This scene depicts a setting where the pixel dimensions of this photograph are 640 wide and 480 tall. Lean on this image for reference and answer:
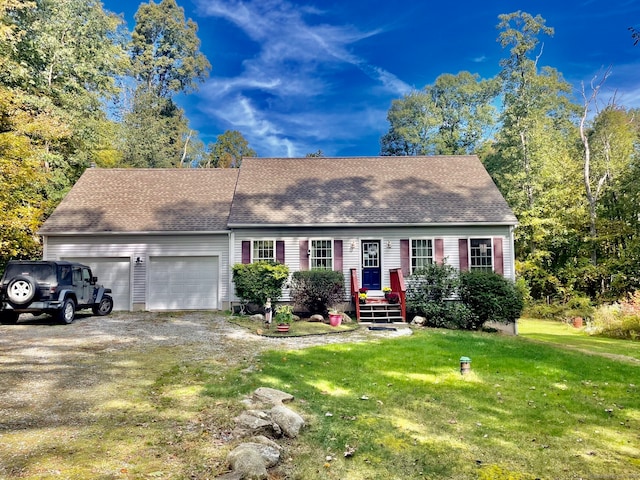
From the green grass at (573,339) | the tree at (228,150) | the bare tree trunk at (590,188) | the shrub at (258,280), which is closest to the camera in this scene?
the green grass at (573,339)

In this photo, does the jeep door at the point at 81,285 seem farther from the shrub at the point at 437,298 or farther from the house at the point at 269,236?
the shrub at the point at 437,298

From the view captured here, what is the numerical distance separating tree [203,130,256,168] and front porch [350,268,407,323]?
30.4 m

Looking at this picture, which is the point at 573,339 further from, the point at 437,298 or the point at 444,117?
the point at 444,117

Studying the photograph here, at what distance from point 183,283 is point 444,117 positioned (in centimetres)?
2849

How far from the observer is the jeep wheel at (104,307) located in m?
13.1

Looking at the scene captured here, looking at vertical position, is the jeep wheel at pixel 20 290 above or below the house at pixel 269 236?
below

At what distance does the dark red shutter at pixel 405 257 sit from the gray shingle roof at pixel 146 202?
687 cm

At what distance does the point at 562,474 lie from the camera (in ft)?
11.6

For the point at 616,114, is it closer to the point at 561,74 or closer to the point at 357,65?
the point at 561,74

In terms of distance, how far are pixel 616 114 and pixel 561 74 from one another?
552 centimetres

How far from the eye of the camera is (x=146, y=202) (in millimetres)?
16516

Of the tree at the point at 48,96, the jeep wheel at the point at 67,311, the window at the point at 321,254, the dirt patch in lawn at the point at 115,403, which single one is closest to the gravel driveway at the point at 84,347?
the dirt patch in lawn at the point at 115,403

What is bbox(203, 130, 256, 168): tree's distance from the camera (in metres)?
40.7

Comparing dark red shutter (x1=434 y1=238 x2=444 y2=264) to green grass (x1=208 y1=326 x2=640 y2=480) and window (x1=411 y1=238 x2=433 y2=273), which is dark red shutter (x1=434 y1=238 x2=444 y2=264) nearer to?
window (x1=411 y1=238 x2=433 y2=273)
